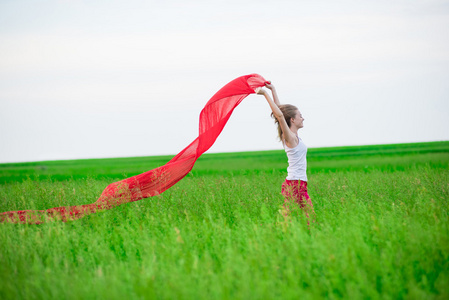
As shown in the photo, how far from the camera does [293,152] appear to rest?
529cm

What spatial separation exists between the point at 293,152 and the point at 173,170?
7.42 feet

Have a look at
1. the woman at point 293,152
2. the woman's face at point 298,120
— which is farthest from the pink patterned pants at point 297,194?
the woman's face at point 298,120

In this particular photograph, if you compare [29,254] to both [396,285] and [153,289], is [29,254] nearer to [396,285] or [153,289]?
[153,289]

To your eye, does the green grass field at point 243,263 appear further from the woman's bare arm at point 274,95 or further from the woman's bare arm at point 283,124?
the woman's bare arm at point 274,95

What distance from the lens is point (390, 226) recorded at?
4.41 m

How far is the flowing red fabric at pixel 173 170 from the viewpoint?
610 centimetres

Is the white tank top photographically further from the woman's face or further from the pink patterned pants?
the woman's face

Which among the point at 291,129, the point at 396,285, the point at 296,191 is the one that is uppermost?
the point at 291,129

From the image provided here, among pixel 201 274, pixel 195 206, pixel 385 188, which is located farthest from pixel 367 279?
pixel 385 188

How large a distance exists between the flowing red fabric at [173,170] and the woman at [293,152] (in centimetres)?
82

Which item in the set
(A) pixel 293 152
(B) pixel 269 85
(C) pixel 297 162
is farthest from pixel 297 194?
(B) pixel 269 85

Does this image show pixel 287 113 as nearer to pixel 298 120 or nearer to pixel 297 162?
pixel 298 120

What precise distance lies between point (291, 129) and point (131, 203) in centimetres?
324

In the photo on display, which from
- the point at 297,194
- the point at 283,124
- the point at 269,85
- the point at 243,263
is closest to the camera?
the point at 243,263
